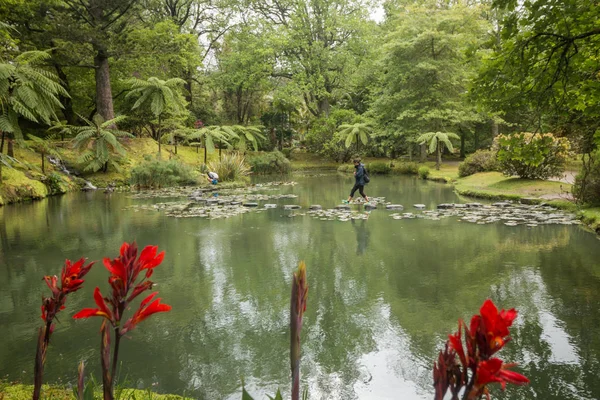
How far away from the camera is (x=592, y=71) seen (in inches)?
169

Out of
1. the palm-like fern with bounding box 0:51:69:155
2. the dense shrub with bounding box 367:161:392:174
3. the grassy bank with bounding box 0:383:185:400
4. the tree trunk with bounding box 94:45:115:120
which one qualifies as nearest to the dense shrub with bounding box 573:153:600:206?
the grassy bank with bounding box 0:383:185:400

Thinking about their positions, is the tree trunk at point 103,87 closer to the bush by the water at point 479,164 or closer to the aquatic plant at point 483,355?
the bush by the water at point 479,164

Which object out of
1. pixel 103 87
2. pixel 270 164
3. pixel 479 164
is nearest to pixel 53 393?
pixel 479 164

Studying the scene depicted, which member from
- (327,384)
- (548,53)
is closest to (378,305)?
(327,384)

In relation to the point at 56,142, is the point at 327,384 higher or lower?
lower

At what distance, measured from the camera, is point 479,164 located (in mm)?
16641

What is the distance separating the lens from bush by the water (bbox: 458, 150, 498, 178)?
1629cm

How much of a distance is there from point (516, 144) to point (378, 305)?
2.24m

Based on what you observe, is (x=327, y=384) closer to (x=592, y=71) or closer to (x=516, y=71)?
(x=516, y=71)

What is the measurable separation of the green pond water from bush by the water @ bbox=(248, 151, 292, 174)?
653 inches

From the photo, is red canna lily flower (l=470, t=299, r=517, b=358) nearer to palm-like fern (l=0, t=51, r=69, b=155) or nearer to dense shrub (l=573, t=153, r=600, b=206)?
dense shrub (l=573, t=153, r=600, b=206)

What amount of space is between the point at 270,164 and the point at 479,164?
12.3 m

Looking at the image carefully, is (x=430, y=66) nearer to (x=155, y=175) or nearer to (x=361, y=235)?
(x=155, y=175)

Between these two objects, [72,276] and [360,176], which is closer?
[72,276]
